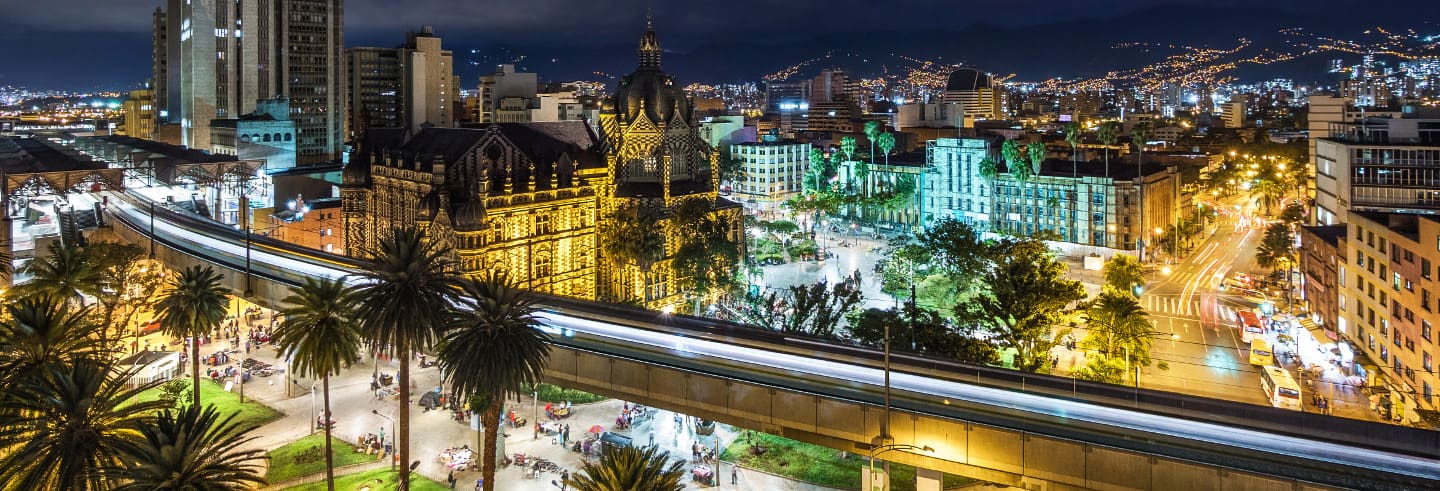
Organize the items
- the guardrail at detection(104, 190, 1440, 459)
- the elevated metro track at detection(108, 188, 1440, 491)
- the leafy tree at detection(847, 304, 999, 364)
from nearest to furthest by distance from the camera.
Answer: the elevated metro track at detection(108, 188, 1440, 491)
the guardrail at detection(104, 190, 1440, 459)
the leafy tree at detection(847, 304, 999, 364)

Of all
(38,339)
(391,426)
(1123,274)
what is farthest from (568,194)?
(1123,274)

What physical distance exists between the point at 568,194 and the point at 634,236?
9.04 meters

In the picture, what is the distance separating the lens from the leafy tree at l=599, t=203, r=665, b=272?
86.7m

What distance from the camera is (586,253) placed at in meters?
92.8

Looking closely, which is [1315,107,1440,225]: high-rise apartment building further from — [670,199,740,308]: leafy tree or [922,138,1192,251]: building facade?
[670,199,740,308]: leafy tree

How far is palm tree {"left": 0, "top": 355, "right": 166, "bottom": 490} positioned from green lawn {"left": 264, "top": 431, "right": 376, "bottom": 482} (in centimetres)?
2875

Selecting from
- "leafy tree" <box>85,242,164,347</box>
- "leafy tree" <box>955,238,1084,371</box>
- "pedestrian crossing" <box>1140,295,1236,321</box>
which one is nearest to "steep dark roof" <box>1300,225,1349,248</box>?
"pedestrian crossing" <box>1140,295,1236,321</box>

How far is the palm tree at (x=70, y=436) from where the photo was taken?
1122 inches

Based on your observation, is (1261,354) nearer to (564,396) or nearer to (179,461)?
(564,396)

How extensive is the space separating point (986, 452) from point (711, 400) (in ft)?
45.2

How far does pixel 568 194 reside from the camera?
9038 cm

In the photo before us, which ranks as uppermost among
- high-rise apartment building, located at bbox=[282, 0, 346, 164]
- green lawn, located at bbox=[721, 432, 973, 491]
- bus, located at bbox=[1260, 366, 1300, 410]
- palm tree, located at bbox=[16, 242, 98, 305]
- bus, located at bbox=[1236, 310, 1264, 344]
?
high-rise apartment building, located at bbox=[282, 0, 346, 164]

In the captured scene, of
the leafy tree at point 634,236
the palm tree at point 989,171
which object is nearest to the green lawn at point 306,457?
the leafy tree at point 634,236

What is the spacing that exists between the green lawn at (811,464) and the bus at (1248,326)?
4368 centimetres
